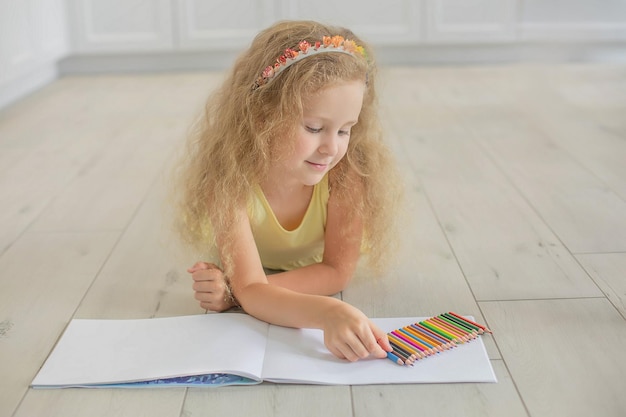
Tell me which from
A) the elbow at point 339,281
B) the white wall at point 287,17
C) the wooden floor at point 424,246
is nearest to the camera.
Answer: the wooden floor at point 424,246

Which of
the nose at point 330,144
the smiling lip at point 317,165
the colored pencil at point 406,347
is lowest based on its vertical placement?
the colored pencil at point 406,347

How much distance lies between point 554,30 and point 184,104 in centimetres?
176

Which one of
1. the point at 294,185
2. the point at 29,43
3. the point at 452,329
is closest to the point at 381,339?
the point at 452,329

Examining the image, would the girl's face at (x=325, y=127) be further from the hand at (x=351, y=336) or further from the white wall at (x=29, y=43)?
the white wall at (x=29, y=43)

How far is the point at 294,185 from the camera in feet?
4.89

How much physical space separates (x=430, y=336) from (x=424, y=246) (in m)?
0.47

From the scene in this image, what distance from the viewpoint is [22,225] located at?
1919mm

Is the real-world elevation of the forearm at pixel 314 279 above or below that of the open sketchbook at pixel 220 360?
above

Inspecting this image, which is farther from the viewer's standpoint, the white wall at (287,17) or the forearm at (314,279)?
the white wall at (287,17)

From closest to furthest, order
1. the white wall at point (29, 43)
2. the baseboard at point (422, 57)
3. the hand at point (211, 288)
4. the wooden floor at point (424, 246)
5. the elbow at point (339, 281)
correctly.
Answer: the wooden floor at point (424, 246) < the hand at point (211, 288) < the elbow at point (339, 281) < the white wall at point (29, 43) < the baseboard at point (422, 57)

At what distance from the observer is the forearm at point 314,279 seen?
1.46 meters

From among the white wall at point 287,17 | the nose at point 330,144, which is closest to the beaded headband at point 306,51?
the nose at point 330,144

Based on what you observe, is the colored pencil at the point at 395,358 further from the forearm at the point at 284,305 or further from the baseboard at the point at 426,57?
the baseboard at the point at 426,57

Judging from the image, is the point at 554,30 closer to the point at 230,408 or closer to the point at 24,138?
the point at 24,138
